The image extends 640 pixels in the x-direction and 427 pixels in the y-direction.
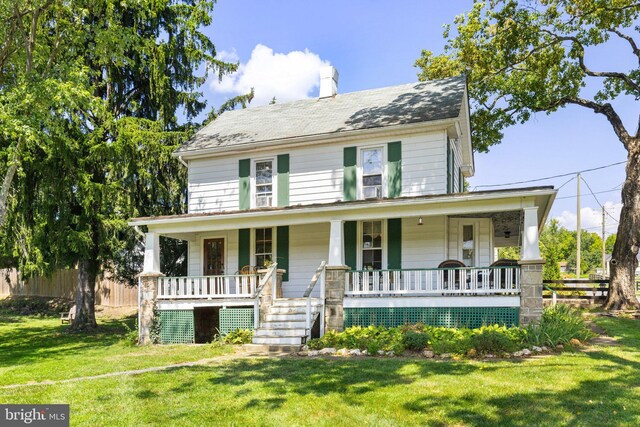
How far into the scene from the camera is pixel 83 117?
1556cm

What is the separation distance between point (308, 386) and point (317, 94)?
41.2ft

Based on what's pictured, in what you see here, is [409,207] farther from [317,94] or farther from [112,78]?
[112,78]

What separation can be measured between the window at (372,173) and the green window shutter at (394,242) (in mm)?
884

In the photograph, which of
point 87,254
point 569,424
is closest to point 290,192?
point 87,254

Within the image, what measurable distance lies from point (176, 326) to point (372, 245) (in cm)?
550

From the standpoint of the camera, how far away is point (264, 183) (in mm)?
14148

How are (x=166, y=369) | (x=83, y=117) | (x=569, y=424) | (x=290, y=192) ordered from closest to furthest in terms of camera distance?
(x=569, y=424) < (x=166, y=369) < (x=290, y=192) < (x=83, y=117)

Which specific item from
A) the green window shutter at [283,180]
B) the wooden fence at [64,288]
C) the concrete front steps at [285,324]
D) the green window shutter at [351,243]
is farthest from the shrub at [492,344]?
the wooden fence at [64,288]

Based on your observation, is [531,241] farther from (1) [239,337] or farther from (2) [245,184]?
(2) [245,184]

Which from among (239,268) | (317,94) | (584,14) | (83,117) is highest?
(584,14)

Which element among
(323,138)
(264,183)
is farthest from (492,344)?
(264,183)

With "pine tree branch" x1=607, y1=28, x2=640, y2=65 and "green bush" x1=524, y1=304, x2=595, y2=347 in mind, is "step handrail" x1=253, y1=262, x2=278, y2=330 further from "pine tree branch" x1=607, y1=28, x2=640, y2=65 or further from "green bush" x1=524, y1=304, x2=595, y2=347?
"pine tree branch" x1=607, y1=28, x2=640, y2=65

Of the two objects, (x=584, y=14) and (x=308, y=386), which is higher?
(x=584, y=14)

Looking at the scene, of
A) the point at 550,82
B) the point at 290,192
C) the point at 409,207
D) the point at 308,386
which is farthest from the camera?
the point at 550,82
